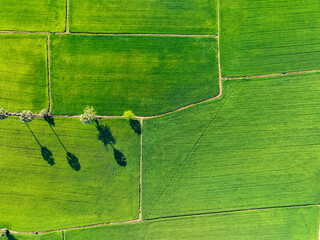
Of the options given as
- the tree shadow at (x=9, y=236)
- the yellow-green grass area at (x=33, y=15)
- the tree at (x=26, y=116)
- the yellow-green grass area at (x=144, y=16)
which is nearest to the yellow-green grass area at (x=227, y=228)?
the tree shadow at (x=9, y=236)

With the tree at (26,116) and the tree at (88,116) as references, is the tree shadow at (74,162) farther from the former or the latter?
the tree at (26,116)

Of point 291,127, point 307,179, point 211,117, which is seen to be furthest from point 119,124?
point 307,179

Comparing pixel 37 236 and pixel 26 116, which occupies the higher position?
pixel 26 116

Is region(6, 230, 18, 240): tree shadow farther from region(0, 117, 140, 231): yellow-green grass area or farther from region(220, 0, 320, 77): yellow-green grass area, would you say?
region(220, 0, 320, 77): yellow-green grass area

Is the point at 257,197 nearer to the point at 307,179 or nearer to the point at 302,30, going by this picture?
the point at 307,179

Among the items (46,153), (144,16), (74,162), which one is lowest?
(74,162)

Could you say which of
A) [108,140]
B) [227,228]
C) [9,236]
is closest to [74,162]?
[108,140]

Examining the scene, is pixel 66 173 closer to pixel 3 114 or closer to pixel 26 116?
pixel 26 116
